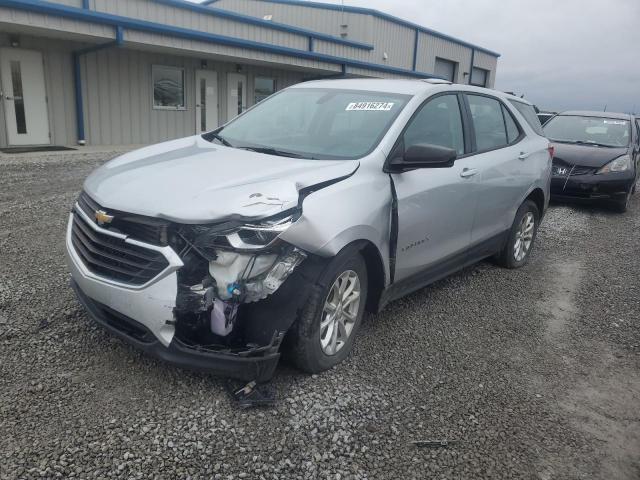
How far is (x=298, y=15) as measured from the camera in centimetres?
2673

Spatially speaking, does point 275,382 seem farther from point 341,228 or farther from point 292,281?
point 341,228

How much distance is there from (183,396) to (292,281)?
0.90 meters

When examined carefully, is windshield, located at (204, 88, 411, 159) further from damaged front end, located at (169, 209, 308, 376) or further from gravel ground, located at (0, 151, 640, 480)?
gravel ground, located at (0, 151, 640, 480)

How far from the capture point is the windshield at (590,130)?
1039 centimetres

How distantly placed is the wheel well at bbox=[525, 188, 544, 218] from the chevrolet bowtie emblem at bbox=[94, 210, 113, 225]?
447 centimetres

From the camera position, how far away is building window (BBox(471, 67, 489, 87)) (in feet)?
116

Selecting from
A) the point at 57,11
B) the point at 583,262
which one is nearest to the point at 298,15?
the point at 57,11

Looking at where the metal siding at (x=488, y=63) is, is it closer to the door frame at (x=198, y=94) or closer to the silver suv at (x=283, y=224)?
the door frame at (x=198, y=94)

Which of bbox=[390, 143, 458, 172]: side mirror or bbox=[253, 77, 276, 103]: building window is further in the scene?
bbox=[253, 77, 276, 103]: building window

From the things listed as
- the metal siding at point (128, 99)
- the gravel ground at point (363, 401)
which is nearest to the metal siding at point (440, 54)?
the metal siding at point (128, 99)

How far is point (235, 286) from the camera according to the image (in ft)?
9.42

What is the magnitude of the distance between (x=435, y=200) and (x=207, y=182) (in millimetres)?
1796

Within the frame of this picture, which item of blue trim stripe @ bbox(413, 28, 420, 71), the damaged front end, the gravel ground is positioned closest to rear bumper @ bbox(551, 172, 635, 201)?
the gravel ground

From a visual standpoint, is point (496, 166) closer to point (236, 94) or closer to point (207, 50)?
point (207, 50)
